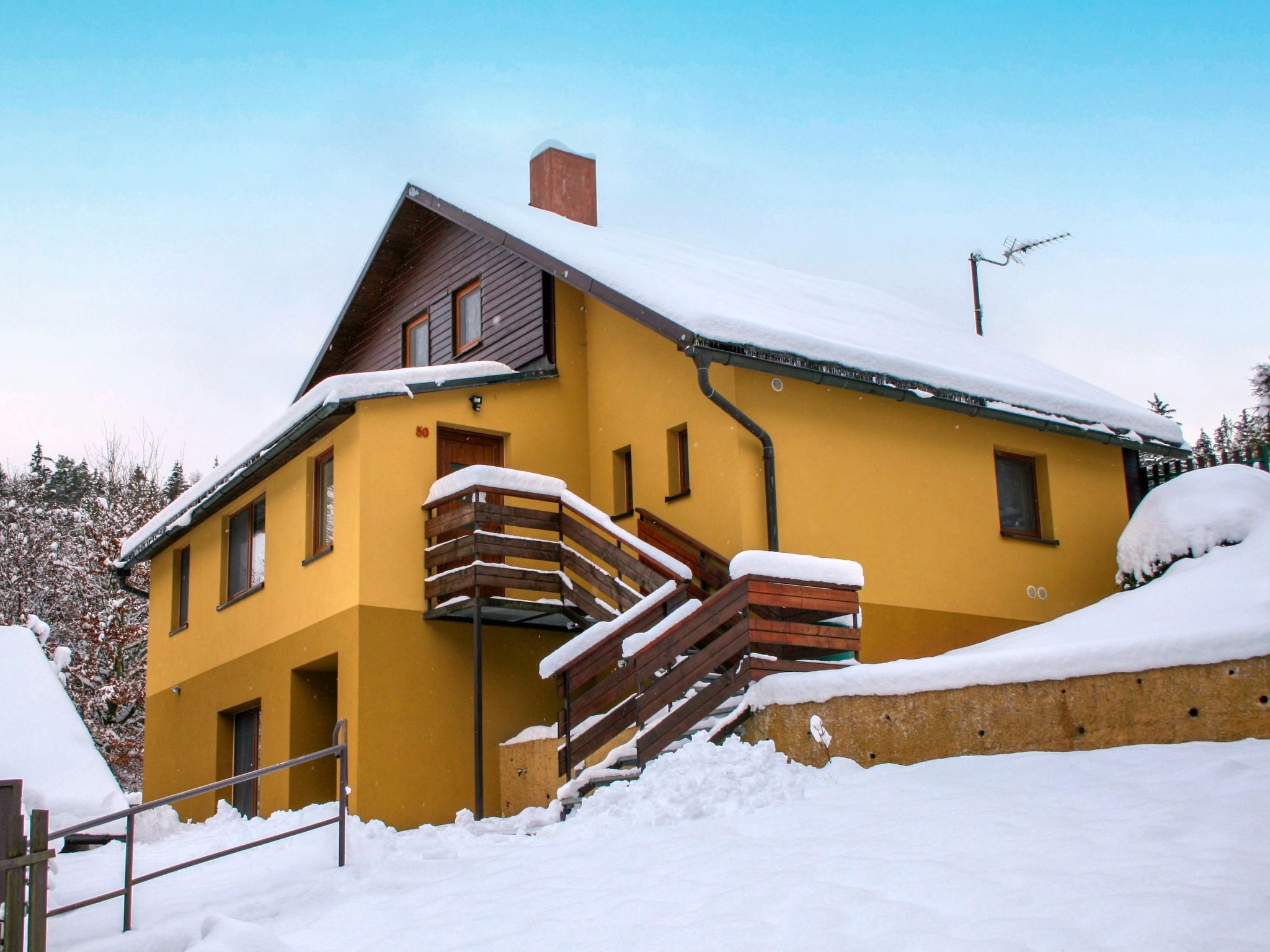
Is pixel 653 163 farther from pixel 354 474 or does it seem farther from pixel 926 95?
pixel 354 474

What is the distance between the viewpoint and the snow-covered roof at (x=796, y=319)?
12477mm

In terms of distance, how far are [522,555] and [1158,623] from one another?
5.90 metres

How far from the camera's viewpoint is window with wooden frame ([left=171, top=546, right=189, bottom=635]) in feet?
58.8

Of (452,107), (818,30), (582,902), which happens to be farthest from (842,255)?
(582,902)

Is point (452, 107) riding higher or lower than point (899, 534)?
higher

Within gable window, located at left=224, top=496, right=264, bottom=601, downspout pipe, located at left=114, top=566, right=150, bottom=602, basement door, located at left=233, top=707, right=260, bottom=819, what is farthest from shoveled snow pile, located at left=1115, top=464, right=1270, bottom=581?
downspout pipe, located at left=114, top=566, right=150, bottom=602

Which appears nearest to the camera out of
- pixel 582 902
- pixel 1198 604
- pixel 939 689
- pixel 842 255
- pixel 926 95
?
pixel 582 902

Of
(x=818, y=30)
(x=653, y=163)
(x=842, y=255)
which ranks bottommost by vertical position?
(x=818, y=30)

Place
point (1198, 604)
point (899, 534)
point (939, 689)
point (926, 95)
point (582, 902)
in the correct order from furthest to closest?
point (926, 95), point (899, 534), point (1198, 604), point (939, 689), point (582, 902)

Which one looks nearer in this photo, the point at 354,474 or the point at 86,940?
the point at 86,940

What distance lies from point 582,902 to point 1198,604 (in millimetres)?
6513

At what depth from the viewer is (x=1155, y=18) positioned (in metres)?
12.6

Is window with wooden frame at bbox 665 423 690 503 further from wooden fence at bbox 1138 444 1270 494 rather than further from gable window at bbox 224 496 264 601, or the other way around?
wooden fence at bbox 1138 444 1270 494

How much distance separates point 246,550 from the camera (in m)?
15.9
